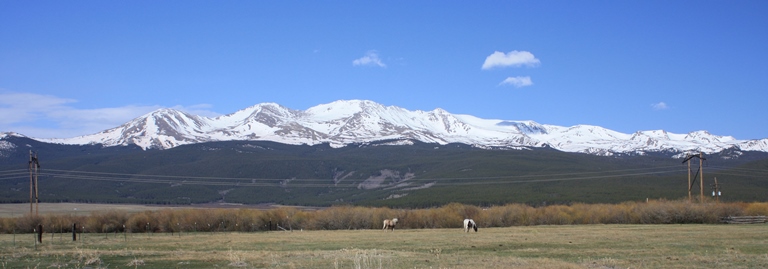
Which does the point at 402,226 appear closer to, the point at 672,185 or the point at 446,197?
the point at 446,197

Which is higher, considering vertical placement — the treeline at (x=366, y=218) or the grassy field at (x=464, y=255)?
the grassy field at (x=464, y=255)

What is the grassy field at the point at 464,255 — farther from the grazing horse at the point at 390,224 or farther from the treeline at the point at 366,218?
the treeline at the point at 366,218

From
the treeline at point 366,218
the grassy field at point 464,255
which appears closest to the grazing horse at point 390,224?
the treeline at point 366,218

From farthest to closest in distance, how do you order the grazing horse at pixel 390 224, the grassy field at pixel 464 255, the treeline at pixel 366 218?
the treeline at pixel 366 218
the grazing horse at pixel 390 224
the grassy field at pixel 464 255

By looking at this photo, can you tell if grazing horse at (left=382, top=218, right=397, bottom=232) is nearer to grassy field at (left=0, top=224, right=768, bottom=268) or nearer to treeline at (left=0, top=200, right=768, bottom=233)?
treeline at (left=0, top=200, right=768, bottom=233)

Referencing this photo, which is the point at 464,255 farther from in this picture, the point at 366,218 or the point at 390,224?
the point at 366,218

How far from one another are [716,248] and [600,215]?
57.4m

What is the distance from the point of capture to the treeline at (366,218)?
280 feet

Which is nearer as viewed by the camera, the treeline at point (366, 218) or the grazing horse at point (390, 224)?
the grazing horse at point (390, 224)

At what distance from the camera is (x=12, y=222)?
3467 inches

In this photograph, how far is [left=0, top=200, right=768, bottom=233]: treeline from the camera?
280 feet

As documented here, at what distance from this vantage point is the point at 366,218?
3939 inches

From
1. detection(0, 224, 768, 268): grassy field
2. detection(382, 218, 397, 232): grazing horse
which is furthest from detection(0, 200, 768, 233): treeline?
detection(0, 224, 768, 268): grassy field

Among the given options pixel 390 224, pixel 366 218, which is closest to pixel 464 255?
pixel 390 224
